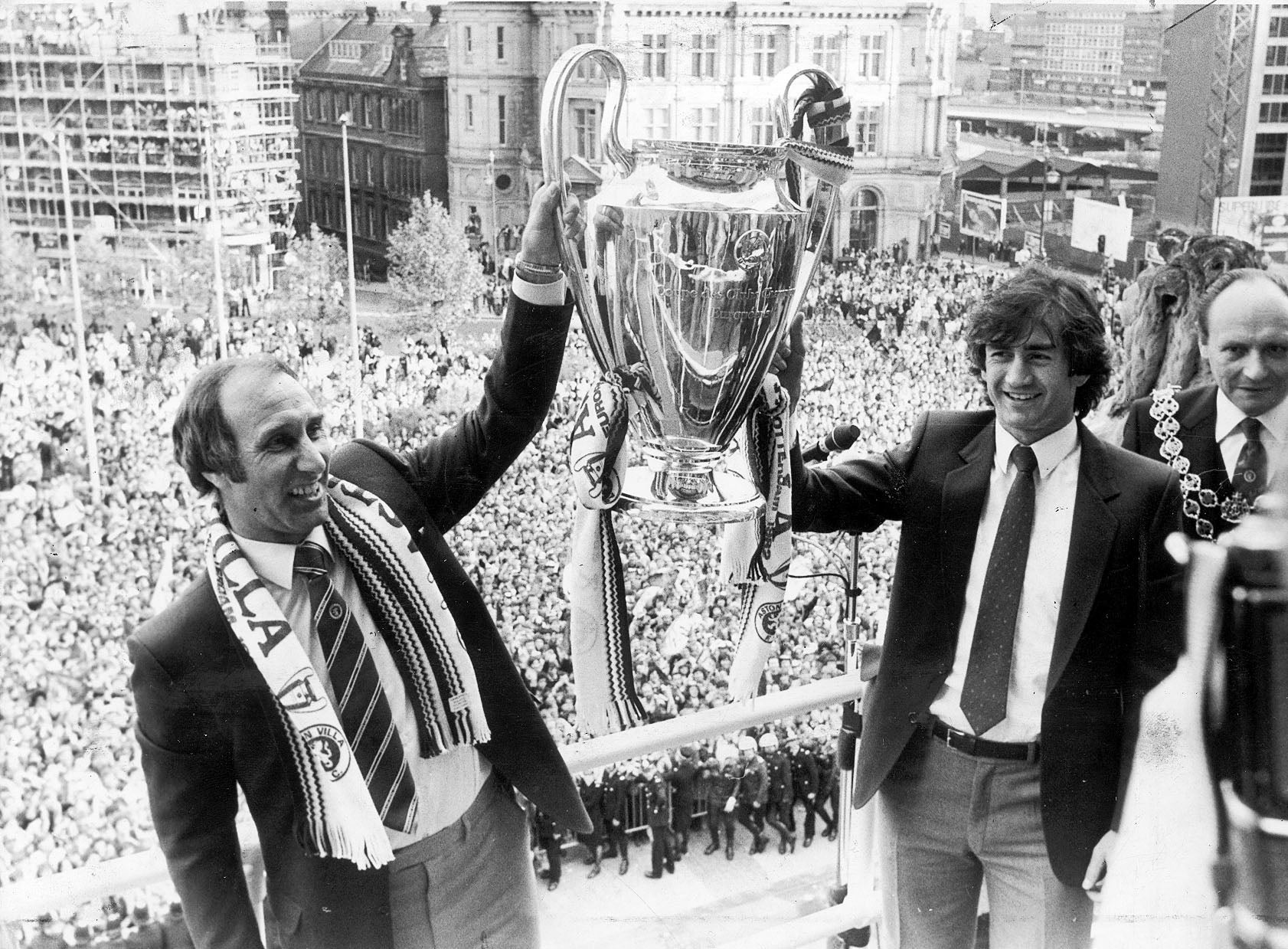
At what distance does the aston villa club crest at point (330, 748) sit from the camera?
1.11 m

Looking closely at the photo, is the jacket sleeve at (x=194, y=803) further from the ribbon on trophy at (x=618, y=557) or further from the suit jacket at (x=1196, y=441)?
the suit jacket at (x=1196, y=441)

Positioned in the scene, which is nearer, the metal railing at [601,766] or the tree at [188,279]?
the metal railing at [601,766]

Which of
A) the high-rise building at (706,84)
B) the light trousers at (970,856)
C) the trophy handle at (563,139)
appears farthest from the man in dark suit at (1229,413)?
the trophy handle at (563,139)

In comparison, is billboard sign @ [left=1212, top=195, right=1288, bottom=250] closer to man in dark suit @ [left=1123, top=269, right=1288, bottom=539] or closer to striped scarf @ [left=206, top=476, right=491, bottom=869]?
man in dark suit @ [left=1123, top=269, right=1288, bottom=539]

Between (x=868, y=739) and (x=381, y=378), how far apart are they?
0.88 m

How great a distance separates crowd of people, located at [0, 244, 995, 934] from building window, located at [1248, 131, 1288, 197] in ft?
1.53

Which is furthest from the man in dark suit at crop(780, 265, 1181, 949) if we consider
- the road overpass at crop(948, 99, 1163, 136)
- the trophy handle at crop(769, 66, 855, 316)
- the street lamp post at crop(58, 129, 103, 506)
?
the street lamp post at crop(58, 129, 103, 506)

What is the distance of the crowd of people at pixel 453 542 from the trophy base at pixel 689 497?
0.51 m

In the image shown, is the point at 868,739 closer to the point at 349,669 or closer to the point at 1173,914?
the point at 1173,914

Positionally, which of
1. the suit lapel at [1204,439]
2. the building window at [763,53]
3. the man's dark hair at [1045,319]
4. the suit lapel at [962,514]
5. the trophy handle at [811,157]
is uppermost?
the building window at [763,53]

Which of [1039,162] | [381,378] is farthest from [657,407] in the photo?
[1039,162]

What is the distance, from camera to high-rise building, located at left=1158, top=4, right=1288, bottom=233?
6.10 feet

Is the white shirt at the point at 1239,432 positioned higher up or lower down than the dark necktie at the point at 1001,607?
higher up

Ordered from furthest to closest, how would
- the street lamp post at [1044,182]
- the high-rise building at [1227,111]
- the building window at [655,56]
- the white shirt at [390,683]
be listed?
the street lamp post at [1044,182] < the high-rise building at [1227,111] < the building window at [655,56] < the white shirt at [390,683]
